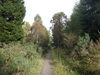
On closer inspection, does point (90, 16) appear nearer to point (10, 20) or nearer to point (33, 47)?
point (33, 47)

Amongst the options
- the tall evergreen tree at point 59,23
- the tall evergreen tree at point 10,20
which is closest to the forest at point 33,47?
the tall evergreen tree at point 10,20

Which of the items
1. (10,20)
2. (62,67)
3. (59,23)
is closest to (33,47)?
(10,20)

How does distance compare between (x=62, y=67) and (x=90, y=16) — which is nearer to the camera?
(x=62, y=67)

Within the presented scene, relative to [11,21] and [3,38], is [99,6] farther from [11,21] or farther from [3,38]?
[3,38]

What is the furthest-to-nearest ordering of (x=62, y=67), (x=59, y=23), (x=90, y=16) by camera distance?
(x=59, y=23), (x=90, y=16), (x=62, y=67)

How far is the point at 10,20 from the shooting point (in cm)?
1233

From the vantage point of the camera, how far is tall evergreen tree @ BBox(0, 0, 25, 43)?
1146 centimetres

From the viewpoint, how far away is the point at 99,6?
12586mm

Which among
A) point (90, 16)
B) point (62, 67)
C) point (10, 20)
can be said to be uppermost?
point (90, 16)

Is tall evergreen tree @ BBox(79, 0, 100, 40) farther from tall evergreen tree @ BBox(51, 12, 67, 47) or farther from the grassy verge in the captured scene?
tall evergreen tree @ BBox(51, 12, 67, 47)

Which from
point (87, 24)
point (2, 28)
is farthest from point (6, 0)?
point (87, 24)

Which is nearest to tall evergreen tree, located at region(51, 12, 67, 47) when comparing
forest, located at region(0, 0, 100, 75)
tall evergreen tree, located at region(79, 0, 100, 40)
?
forest, located at region(0, 0, 100, 75)

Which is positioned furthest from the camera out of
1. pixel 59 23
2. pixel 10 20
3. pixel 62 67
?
pixel 59 23

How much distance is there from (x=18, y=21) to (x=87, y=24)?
986cm
